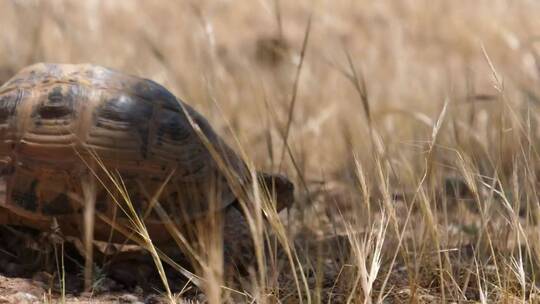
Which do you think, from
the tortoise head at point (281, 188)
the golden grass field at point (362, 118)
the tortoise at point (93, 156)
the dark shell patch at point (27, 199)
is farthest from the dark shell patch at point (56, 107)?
the tortoise head at point (281, 188)

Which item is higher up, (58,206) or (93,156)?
(93,156)

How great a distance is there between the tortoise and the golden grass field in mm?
215

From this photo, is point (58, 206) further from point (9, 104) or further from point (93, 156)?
point (9, 104)

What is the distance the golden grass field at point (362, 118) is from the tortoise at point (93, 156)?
0.21 m

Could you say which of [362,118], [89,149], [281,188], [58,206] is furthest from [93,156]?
[362,118]

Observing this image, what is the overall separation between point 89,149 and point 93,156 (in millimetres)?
54

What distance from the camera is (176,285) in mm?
2494

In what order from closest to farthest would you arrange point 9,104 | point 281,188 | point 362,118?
1. point 9,104
2. point 281,188
3. point 362,118

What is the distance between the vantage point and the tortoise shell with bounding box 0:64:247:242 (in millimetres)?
2486

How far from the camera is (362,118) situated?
5.05 m

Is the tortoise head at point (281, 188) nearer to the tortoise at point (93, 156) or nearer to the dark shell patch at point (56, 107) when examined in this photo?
the tortoise at point (93, 156)

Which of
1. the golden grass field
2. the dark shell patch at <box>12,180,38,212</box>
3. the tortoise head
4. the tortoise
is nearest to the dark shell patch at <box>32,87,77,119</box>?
the tortoise

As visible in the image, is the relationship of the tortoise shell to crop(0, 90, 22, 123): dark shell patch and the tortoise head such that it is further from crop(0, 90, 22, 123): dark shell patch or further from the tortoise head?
the tortoise head

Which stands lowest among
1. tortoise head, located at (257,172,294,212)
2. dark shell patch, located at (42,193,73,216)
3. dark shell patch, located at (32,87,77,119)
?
dark shell patch, located at (42,193,73,216)
